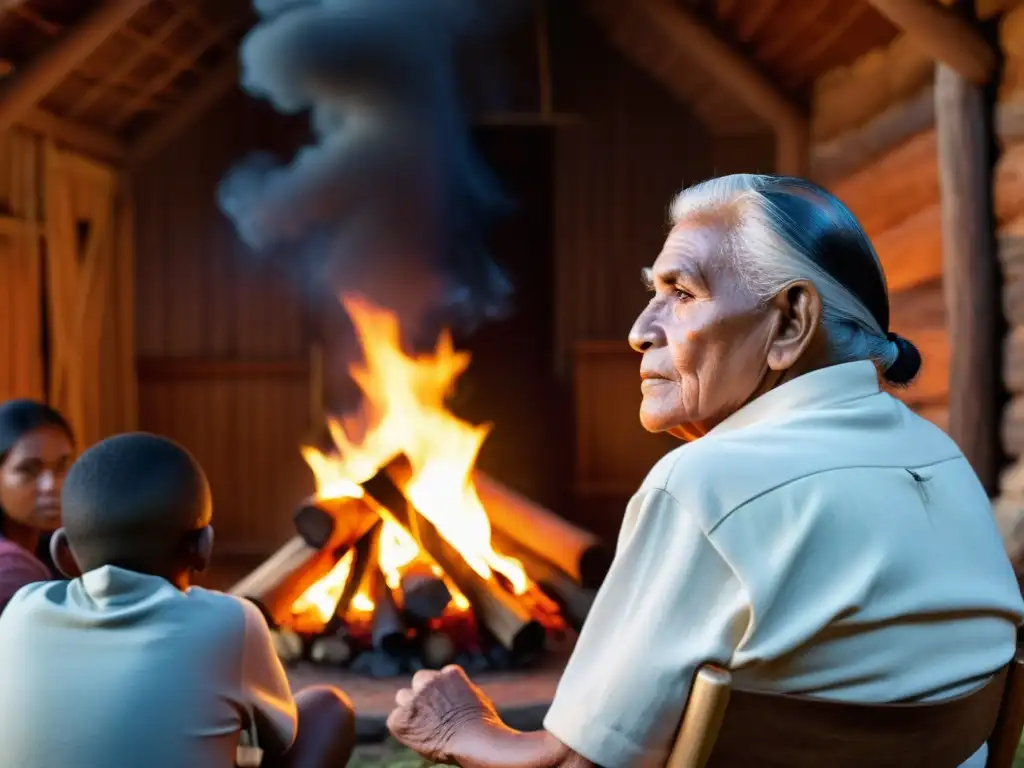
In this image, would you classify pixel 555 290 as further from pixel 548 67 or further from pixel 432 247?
pixel 548 67

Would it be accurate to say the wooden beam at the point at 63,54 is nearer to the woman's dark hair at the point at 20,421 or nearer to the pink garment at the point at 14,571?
the woman's dark hair at the point at 20,421

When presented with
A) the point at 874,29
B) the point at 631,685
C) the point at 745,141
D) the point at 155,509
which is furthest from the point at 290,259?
the point at 631,685

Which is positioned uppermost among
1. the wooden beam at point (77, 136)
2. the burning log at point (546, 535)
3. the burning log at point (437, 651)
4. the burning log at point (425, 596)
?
Answer: the wooden beam at point (77, 136)

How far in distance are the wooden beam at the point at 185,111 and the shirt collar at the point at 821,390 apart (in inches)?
273

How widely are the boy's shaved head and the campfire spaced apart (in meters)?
2.37

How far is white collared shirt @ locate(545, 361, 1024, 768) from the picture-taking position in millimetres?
1139

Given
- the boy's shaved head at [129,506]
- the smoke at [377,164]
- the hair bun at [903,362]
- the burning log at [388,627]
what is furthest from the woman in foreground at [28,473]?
the smoke at [377,164]

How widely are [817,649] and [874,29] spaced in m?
5.06

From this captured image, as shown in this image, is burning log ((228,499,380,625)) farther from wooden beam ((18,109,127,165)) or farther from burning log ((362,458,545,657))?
wooden beam ((18,109,127,165))

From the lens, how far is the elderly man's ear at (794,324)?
4.43ft

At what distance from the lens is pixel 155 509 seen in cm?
190

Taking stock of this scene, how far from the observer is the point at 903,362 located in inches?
58.4

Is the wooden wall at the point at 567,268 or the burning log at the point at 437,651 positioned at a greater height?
the wooden wall at the point at 567,268

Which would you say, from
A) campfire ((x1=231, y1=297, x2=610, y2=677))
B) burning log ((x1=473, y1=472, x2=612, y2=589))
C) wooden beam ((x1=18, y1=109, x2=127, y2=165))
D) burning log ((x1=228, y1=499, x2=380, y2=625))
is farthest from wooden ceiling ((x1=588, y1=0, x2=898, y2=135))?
wooden beam ((x1=18, y1=109, x2=127, y2=165))
